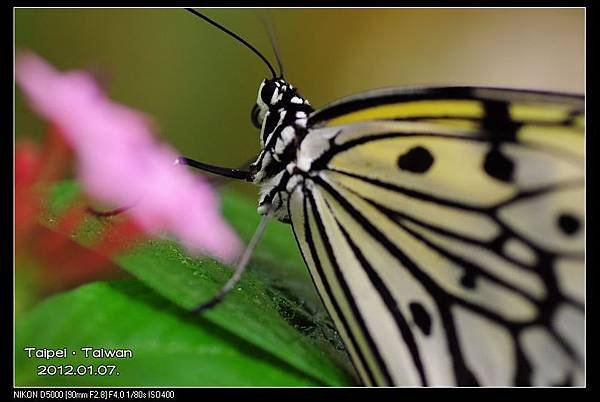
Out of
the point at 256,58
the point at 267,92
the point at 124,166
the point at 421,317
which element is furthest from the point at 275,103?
the point at 256,58

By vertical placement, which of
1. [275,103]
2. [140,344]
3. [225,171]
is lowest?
[140,344]

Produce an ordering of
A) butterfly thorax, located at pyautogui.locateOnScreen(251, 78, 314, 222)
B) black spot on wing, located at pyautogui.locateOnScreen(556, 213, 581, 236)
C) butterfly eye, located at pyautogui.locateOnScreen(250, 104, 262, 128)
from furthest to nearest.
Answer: butterfly eye, located at pyautogui.locateOnScreen(250, 104, 262, 128) → butterfly thorax, located at pyautogui.locateOnScreen(251, 78, 314, 222) → black spot on wing, located at pyautogui.locateOnScreen(556, 213, 581, 236)

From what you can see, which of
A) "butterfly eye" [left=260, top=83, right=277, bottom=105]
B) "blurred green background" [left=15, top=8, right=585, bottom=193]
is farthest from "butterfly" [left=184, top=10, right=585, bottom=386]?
"blurred green background" [left=15, top=8, right=585, bottom=193]

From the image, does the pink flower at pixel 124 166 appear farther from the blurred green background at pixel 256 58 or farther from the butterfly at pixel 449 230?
the blurred green background at pixel 256 58

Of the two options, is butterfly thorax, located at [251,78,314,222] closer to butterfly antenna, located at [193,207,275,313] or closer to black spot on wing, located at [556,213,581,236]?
butterfly antenna, located at [193,207,275,313]

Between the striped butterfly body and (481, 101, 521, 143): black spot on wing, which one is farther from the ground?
(481, 101, 521, 143): black spot on wing

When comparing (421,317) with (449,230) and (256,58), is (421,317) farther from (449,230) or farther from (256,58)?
(256,58)

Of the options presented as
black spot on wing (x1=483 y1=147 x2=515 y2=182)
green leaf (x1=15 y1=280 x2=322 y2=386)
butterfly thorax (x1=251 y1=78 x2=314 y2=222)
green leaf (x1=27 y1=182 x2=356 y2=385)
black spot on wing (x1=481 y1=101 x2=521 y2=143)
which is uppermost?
black spot on wing (x1=481 y1=101 x2=521 y2=143)
